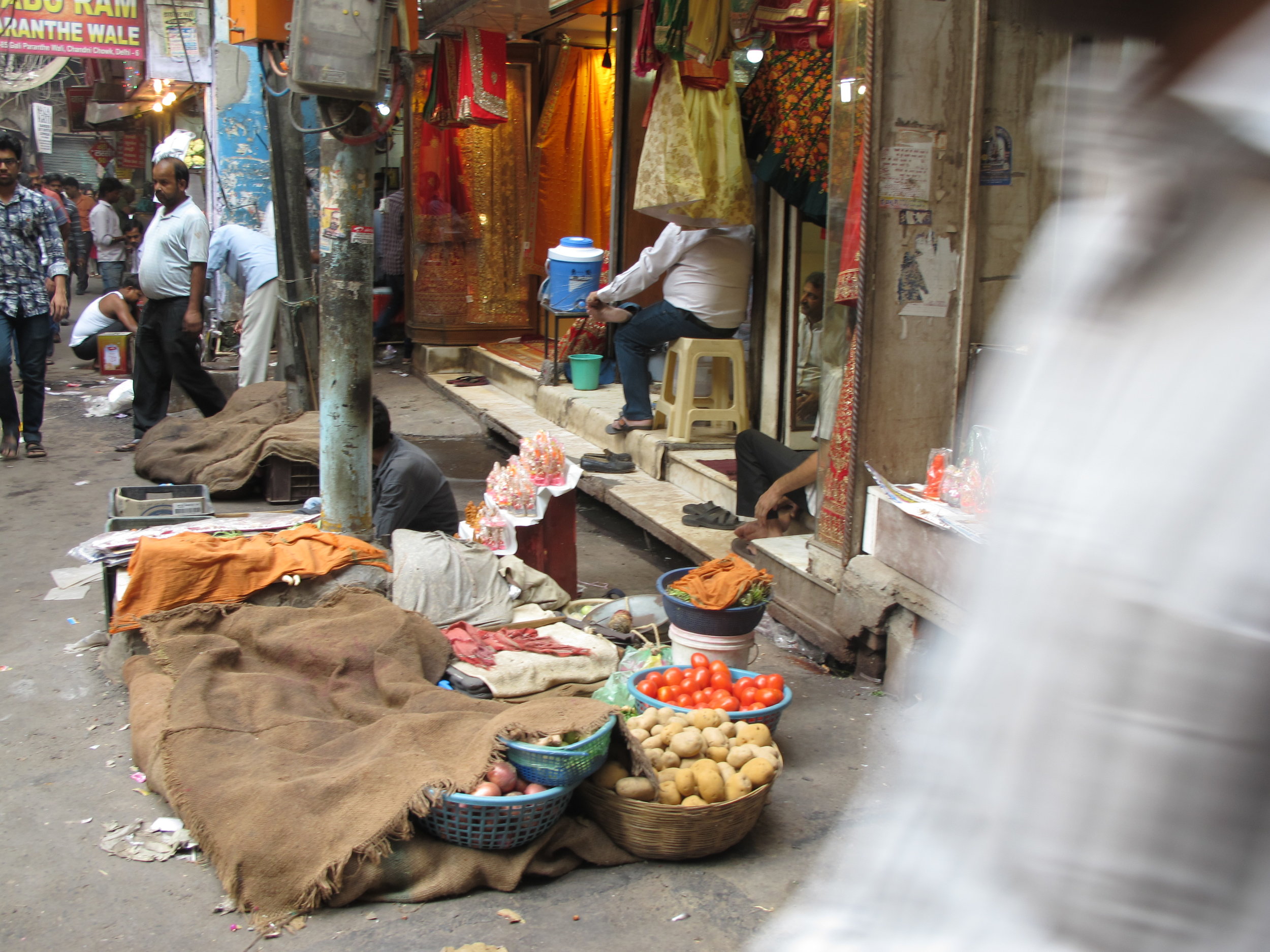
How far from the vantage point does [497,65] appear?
10.1 meters

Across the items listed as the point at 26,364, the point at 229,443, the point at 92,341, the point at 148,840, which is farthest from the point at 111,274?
the point at 148,840

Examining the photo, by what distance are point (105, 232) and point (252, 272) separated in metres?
8.12

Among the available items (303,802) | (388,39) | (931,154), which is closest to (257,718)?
(303,802)

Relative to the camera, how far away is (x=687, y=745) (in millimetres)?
3531

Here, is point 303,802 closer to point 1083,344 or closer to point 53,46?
point 1083,344

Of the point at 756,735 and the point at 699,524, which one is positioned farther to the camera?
the point at 699,524

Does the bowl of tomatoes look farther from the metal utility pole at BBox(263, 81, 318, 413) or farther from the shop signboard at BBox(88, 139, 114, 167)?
the shop signboard at BBox(88, 139, 114, 167)

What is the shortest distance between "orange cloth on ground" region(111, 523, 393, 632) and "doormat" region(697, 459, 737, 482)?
250 centimetres

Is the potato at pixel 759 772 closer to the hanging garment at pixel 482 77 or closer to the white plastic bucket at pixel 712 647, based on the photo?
the white plastic bucket at pixel 712 647

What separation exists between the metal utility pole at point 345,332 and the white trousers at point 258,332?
411 centimetres

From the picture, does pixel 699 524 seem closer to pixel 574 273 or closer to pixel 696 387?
pixel 696 387

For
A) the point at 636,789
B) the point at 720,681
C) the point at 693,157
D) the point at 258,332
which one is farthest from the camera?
the point at 258,332

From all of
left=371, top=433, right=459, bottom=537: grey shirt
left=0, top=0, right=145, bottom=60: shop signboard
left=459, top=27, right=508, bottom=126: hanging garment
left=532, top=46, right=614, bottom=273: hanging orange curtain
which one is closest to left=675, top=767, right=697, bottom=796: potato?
left=371, top=433, right=459, bottom=537: grey shirt

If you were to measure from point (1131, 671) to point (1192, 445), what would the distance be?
14 centimetres
